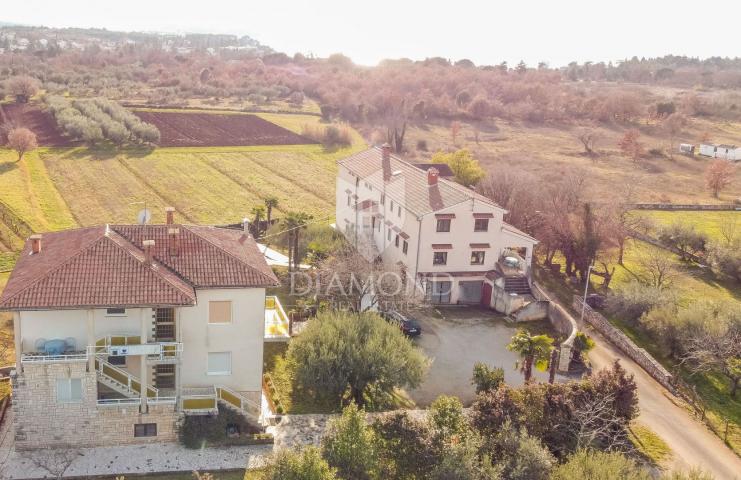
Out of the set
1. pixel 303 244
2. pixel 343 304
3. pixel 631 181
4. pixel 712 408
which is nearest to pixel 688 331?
pixel 712 408

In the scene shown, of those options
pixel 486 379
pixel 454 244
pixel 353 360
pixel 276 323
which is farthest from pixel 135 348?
pixel 454 244

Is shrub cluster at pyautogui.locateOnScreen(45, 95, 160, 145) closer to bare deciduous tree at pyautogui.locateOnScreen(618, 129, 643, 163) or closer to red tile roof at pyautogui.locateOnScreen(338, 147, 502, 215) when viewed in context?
red tile roof at pyautogui.locateOnScreen(338, 147, 502, 215)

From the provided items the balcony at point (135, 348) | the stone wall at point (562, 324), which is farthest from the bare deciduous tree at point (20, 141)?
the stone wall at point (562, 324)

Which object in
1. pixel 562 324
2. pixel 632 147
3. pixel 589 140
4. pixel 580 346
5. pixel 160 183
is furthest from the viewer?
pixel 589 140

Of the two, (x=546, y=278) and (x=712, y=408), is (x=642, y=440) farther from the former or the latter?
(x=546, y=278)

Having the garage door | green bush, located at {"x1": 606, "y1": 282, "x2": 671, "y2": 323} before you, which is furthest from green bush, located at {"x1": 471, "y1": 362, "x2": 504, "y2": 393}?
green bush, located at {"x1": 606, "y1": 282, "x2": 671, "y2": 323}

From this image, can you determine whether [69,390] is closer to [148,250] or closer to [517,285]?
[148,250]
